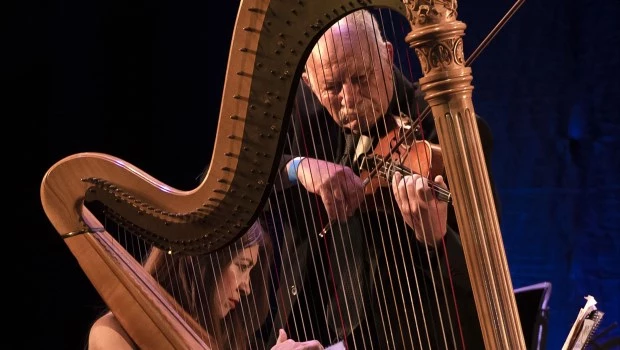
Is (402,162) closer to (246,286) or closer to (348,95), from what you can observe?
(348,95)

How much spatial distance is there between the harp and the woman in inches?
1.0

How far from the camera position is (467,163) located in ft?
2.73

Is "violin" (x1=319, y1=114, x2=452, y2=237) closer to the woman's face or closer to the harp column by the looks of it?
the woman's face

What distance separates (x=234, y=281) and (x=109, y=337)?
0.22 m

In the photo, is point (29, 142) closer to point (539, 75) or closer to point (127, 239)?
point (127, 239)

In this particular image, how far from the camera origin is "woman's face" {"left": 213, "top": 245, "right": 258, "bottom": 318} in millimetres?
1403

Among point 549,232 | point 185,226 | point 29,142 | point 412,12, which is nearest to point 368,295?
point 185,226

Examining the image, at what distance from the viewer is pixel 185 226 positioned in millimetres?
1349

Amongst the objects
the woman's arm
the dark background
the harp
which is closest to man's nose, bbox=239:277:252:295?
the harp

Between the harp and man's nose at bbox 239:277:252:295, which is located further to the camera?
man's nose at bbox 239:277:252:295

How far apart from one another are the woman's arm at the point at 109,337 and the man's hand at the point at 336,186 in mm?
394

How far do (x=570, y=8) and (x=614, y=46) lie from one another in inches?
5.5

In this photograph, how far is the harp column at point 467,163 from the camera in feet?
2.72

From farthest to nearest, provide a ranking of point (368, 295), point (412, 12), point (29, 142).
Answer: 1. point (29, 142)
2. point (368, 295)
3. point (412, 12)
